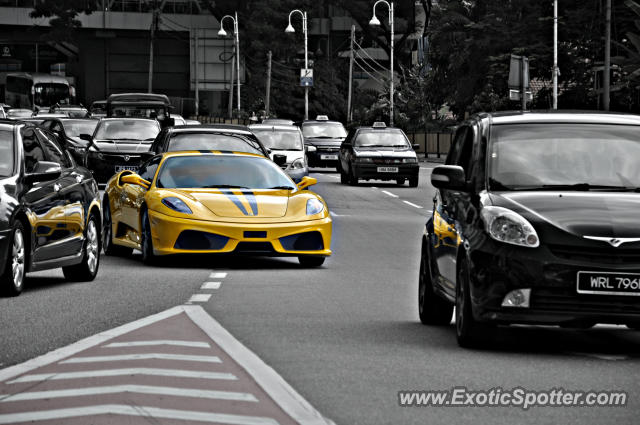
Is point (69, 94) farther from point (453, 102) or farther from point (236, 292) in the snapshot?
point (236, 292)

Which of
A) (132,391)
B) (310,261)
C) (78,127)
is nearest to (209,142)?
(310,261)

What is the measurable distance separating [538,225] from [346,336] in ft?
5.89

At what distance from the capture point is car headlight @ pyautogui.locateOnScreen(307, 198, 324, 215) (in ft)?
57.8

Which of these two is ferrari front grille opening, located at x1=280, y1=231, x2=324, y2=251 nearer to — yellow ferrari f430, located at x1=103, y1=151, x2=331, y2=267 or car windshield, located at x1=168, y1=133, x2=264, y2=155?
yellow ferrari f430, located at x1=103, y1=151, x2=331, y2=267

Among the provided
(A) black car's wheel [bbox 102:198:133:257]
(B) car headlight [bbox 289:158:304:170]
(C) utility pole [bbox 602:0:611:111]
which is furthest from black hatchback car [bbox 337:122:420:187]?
(A) black car's wheel [bbox 102:198:133:257]

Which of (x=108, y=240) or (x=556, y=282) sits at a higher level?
(x=556, y=282)

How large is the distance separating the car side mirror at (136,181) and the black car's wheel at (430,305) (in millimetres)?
6494

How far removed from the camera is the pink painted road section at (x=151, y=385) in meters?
7.48

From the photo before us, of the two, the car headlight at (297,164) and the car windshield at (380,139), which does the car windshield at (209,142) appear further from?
the car windshield at (380,139)

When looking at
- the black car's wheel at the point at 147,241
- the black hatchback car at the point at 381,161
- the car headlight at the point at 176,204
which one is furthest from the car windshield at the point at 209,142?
the black hatchback car at the point at 381,161

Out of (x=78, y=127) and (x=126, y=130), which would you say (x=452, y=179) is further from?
(x=78, y=127)

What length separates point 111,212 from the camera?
764 inches

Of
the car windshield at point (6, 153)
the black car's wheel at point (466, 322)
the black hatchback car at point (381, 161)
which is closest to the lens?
the black car's wheel at point (466, 322)

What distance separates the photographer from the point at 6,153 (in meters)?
14.5
